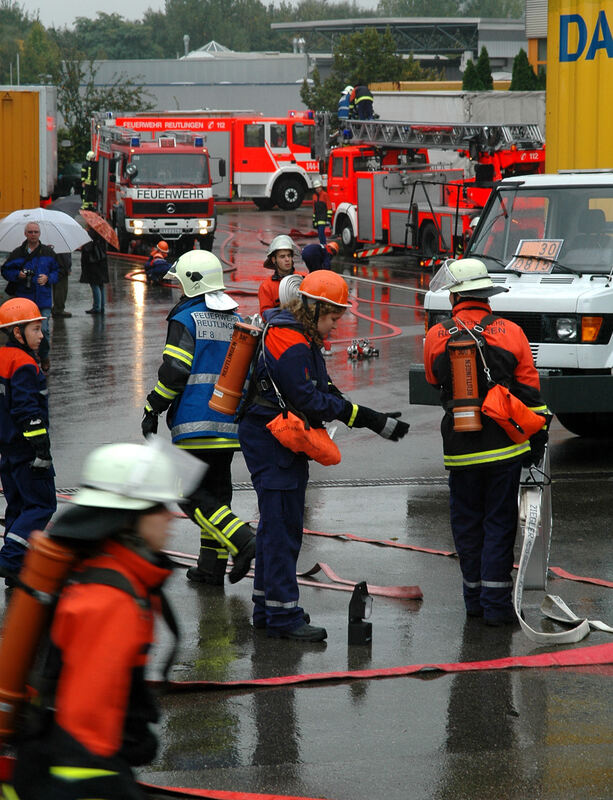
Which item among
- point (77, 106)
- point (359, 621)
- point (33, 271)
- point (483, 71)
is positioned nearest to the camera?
point (359, 621)

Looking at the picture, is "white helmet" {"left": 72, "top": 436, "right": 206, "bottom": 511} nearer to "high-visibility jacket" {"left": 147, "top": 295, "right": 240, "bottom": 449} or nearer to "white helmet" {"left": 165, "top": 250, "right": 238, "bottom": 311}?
"high-visibility jacket" {"left": 147, "top": 295, "right": 240, "bottom": 449}

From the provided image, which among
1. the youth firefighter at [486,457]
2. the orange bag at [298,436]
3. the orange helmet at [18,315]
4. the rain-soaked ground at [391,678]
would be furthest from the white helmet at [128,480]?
the orange helmet at [18,315]

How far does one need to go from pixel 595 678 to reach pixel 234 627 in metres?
1.82

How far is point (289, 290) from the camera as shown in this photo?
19.1 feet

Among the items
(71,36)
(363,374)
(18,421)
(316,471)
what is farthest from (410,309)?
(71,36)

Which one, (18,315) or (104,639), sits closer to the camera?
(104,639)

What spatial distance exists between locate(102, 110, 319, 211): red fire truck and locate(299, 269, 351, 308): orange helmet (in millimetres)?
34747

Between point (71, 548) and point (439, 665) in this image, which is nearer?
point (71, 548)

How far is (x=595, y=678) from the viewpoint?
535cm

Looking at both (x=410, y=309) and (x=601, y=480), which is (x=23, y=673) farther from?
(x=410, y=309)

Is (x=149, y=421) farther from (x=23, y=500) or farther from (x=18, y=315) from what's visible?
(x=18, y=315)

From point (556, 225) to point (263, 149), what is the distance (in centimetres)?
3102

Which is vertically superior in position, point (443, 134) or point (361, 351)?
point (443, 134)

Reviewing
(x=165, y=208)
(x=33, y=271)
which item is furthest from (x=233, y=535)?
(x=165, y=208)
